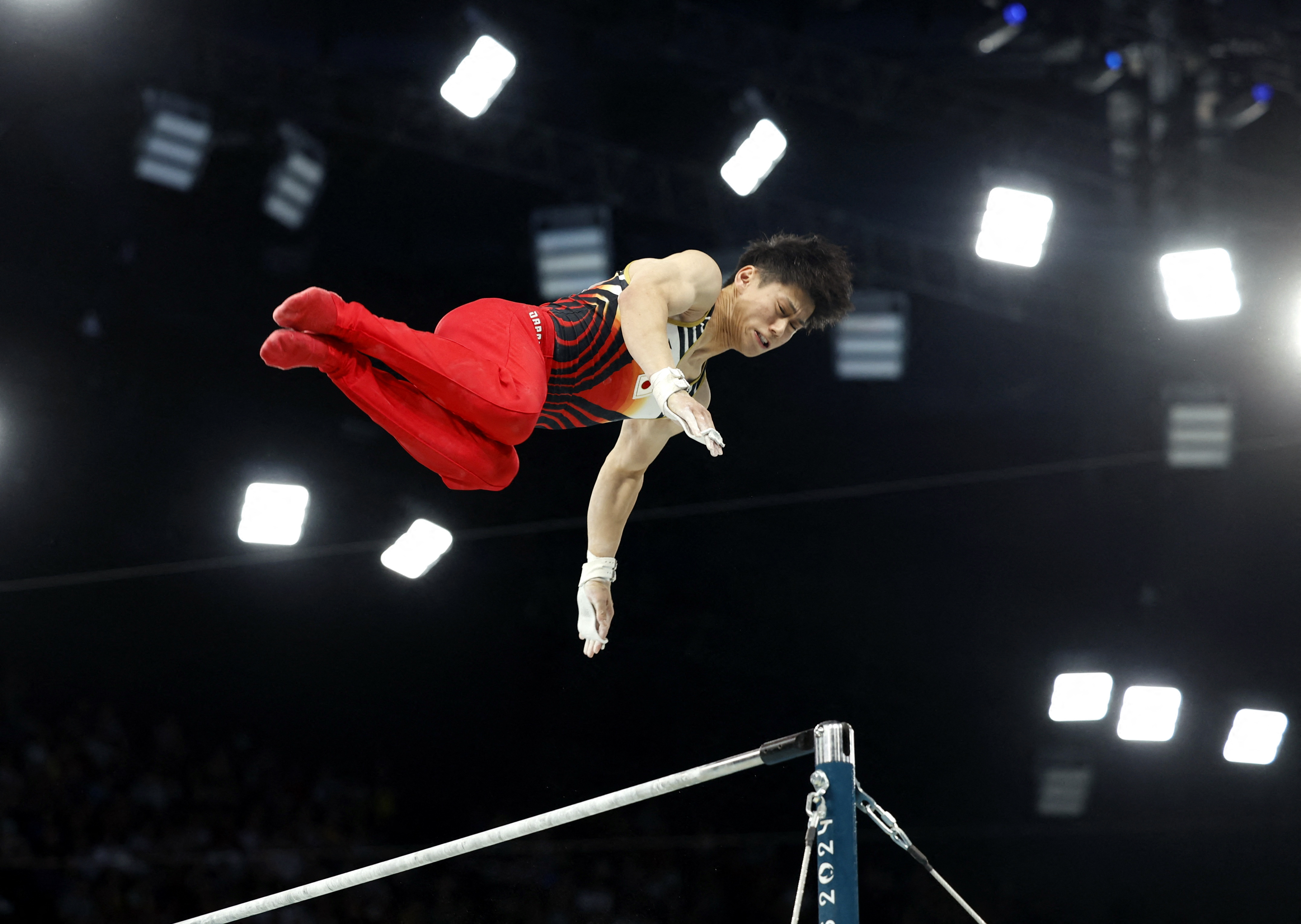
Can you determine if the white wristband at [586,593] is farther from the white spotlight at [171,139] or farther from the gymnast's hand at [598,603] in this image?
the white spotlight at [171,139]

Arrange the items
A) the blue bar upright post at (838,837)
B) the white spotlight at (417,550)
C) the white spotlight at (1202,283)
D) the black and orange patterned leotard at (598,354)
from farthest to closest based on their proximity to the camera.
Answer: the white spotlight at (1202,283) < the white spotlight at (417,550) < the black and orange patterned leotard at (598,354) < the blue bar upright post at (838,837)

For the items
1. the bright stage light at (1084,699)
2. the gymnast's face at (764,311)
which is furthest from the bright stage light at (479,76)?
the bright stage light at (1084,699)

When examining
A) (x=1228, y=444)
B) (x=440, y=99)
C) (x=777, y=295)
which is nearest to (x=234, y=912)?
(x=777, y=295)

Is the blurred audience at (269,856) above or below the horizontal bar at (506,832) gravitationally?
above

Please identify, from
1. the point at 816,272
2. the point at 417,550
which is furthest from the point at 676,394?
the point at 417,550

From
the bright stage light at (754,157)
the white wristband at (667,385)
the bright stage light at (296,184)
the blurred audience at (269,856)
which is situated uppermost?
the bright stage light at (296,184)

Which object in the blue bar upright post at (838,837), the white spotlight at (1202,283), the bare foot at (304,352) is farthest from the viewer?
the white spotlight at (1202,283)

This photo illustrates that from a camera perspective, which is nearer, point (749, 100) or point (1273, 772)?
point (1273, 772)

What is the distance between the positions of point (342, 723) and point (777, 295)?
3.16 metres

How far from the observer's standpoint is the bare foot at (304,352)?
2.47 meters

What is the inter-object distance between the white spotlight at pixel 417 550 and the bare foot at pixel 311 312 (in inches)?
71.1

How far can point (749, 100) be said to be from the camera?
530 centimetres

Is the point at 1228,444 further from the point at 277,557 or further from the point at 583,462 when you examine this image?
the point at 277,557

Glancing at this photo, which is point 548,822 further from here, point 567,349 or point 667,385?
point 567,349
